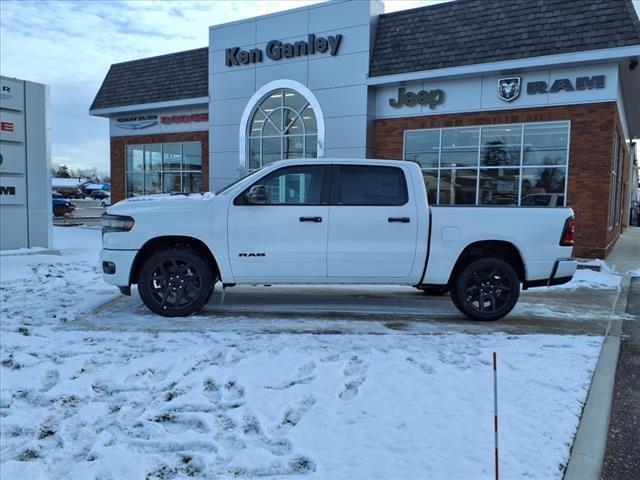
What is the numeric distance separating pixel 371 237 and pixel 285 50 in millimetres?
11914

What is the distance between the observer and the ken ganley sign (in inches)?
624

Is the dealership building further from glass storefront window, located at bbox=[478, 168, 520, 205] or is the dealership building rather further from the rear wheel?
the rear wheel

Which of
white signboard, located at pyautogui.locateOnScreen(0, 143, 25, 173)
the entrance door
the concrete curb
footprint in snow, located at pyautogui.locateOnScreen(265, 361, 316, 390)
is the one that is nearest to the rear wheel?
white signboard, located at pyautogui.locateOnScreen(0, 143, 25, 173)

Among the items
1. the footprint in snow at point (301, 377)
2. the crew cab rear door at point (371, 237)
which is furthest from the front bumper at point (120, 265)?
the footprint in snow at point (301, 377)

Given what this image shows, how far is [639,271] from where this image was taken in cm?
1128

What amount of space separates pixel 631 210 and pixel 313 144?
28493 mm

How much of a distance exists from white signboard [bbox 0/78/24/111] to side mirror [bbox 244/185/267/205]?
8.41 m

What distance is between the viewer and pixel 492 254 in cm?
679

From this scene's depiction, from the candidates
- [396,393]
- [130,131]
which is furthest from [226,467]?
[130,131]

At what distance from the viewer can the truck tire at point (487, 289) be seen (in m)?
6.57

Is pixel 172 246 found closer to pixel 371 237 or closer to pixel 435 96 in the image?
pixel 371 237

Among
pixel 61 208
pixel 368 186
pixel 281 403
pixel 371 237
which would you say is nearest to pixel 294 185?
pixel 368 186

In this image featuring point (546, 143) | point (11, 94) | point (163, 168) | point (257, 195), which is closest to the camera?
point (257, 195)

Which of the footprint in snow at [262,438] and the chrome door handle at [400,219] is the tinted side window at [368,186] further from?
the footprint in snow at [262,438]
